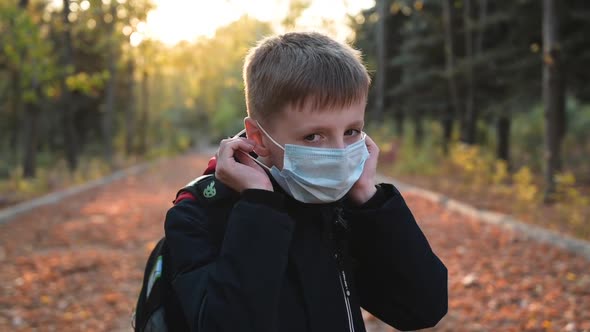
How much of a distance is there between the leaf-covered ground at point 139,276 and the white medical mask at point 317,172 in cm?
361

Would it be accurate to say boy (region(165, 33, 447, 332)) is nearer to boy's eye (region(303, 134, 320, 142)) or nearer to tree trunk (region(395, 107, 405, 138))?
boy's eye (region(303, 134, 320, 142))

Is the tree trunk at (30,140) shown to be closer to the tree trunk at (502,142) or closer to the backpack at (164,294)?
the tree trunk at (502,142)

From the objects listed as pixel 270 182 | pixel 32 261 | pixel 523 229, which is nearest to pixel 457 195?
pixel 523 229

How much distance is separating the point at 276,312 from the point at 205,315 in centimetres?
20

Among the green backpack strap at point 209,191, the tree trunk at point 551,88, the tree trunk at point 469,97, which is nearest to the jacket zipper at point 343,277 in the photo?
the green backpack strap at point 209,191

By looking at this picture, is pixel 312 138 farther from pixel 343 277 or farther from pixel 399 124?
pixel 399 124

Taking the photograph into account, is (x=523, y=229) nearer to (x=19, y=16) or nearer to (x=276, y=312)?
(x=276, y=312)

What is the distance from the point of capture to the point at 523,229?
828cm

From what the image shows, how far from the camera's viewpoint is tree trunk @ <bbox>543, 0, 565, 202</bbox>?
33.9 ft

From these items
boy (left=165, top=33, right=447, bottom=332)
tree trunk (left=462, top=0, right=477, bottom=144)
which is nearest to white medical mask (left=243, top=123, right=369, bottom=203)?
boy (left=165, top=33, right=447, bottom=332)

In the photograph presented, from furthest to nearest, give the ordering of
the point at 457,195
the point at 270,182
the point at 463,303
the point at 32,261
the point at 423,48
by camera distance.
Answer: the point at 423,48, the point at 457,195, the point at 32,261, the point at 463,303, the point at 270,182

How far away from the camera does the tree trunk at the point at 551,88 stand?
33.9ft

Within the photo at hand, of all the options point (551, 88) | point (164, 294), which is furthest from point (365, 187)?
point (551, 88)

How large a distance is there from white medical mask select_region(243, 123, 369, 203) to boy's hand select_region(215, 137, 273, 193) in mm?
57
